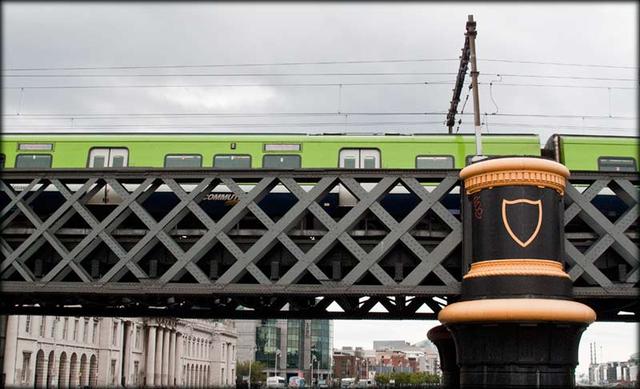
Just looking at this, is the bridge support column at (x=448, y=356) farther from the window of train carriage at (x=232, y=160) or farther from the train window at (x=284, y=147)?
the window of train carriage at (x=232, y=160)

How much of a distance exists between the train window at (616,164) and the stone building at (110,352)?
36.3 meters

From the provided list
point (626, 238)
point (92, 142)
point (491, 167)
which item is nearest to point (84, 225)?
point (92, 142)

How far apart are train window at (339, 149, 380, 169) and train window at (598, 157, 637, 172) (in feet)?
21.4

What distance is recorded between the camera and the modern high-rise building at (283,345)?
504 feet

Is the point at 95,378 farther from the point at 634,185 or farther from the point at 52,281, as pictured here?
the point at 634,185

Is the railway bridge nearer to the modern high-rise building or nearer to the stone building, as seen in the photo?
the stone building

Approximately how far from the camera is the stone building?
53.6 metres

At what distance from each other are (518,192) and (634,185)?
170 inches

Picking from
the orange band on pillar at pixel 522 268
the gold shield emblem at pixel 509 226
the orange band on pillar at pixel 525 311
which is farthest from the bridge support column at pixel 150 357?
the gold shield emblem at pixel 509 226

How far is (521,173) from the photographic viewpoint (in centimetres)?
1576

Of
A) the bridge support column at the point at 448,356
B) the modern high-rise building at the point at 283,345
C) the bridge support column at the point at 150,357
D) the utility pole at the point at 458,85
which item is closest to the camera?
the bridge support column at the point at 448,356

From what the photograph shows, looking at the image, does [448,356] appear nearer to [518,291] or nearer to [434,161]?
[434,161]

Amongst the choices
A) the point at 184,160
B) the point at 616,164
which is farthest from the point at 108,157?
the point at 616,164

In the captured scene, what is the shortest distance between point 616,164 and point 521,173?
6940mm
